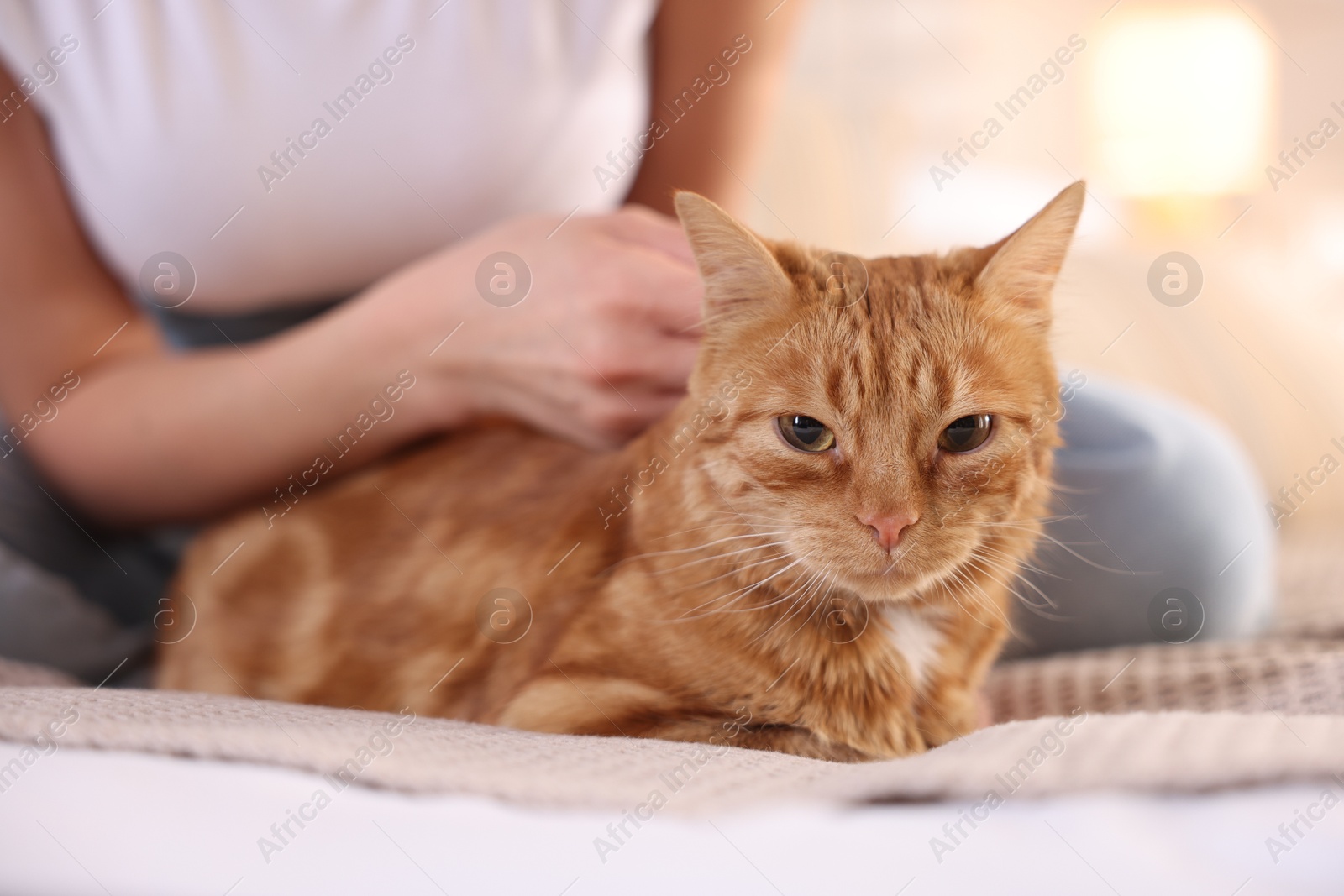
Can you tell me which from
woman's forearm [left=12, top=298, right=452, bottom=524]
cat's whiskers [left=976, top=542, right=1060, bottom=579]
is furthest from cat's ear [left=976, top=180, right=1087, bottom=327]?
woman's forearm [left=12, top=298, right=452, bottom=524]

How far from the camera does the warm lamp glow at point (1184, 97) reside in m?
3.30

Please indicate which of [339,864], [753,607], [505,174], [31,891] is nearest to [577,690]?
[753,607]

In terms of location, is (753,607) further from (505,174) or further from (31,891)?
(505,174)

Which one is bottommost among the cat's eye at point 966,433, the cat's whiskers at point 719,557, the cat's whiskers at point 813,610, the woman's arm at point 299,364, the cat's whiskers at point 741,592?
the cat's whiskers at point 813,610

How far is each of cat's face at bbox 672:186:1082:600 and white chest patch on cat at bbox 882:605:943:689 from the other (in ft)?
0.25

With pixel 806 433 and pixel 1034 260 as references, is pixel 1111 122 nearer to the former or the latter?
pixel 1034 260

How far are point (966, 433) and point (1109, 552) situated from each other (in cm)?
73

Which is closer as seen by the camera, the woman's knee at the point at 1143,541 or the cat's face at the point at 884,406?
the cat's face at the point at 884,406

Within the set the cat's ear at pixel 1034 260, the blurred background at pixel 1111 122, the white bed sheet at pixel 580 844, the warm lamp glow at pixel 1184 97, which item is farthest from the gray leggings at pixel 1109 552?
the warm lamp glow at pixel 1184 97

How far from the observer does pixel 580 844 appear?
0.63 m

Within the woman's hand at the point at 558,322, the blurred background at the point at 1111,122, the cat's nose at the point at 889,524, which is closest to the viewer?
the cat's nose at the point at 889,524

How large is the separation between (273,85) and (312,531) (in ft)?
2.33

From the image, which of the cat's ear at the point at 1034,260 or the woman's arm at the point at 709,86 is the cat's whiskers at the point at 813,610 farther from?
the woman's arm at the point at 709,86

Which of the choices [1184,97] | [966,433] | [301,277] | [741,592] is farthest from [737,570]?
[1184,97]
